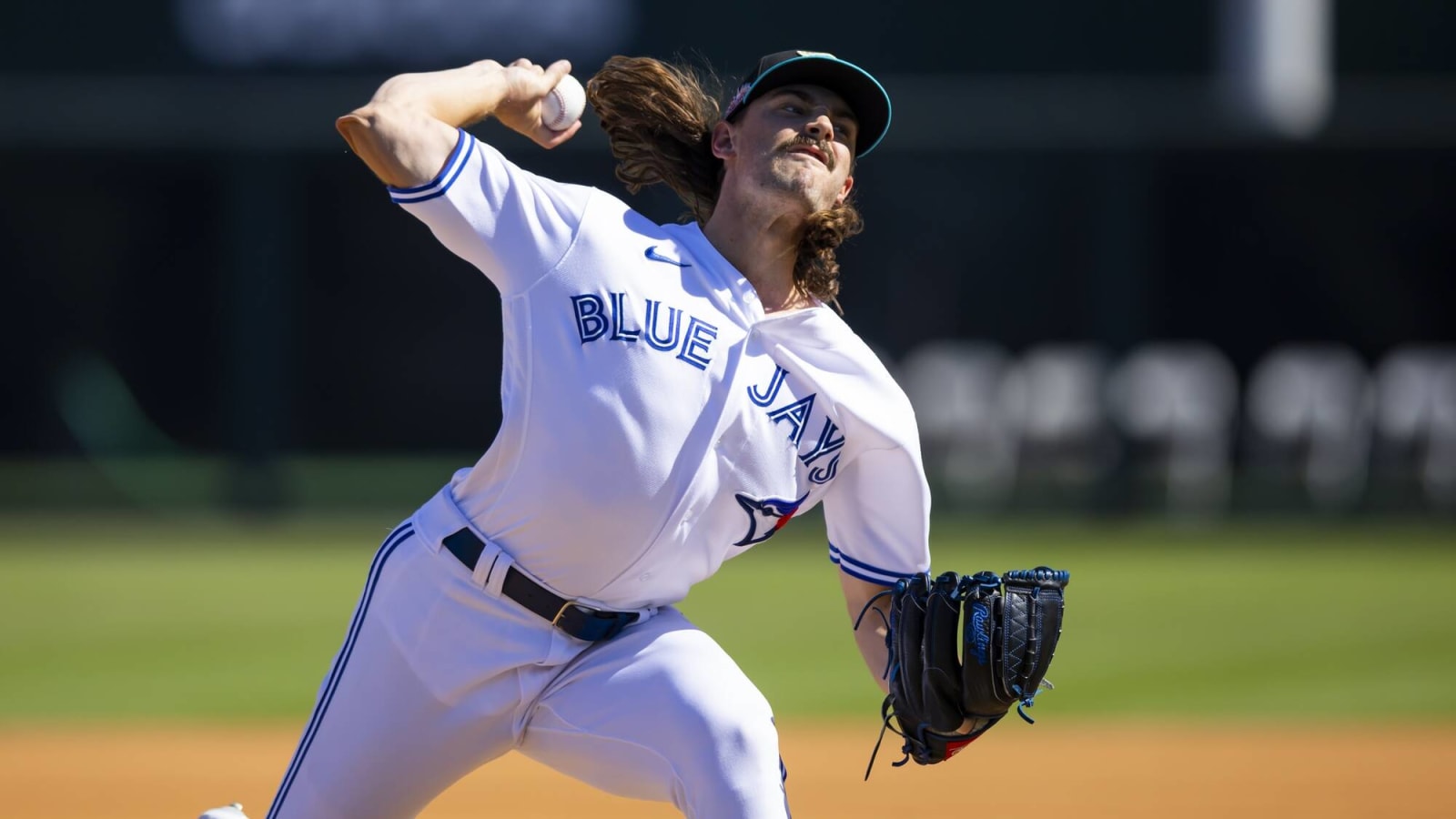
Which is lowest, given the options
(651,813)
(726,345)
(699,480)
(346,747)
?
(651,813)

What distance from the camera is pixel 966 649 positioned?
3125mm

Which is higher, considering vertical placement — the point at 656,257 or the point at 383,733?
the point at 656,257

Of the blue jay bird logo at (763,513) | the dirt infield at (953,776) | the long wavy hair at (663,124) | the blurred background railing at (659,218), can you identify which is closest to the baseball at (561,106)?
the long wavy hair at (663,124)

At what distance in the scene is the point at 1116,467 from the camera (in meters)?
13.6

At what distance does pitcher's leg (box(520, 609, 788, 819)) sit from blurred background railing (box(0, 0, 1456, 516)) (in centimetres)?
1085

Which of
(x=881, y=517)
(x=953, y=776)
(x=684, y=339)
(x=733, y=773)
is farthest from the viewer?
(x=953, y=776)

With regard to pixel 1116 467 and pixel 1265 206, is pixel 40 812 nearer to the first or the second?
pixel 1116 467

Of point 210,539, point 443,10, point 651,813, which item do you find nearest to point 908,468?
point 651,813

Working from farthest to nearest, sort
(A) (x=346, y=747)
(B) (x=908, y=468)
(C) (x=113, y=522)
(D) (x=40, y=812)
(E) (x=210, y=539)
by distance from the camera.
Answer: (C) (x=113, y=522)
(E) (x=210, y=539)
(D) (x=40, y=812)
(B) (x=908, y=468)
(A) (x=346, y=747)

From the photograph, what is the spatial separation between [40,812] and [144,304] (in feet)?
31.2

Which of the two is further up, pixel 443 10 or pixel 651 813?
pixel 443 10

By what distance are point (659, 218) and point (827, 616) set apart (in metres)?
4.77

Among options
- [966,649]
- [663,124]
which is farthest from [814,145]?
[966,649]

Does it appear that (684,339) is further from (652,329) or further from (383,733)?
(383,733)
